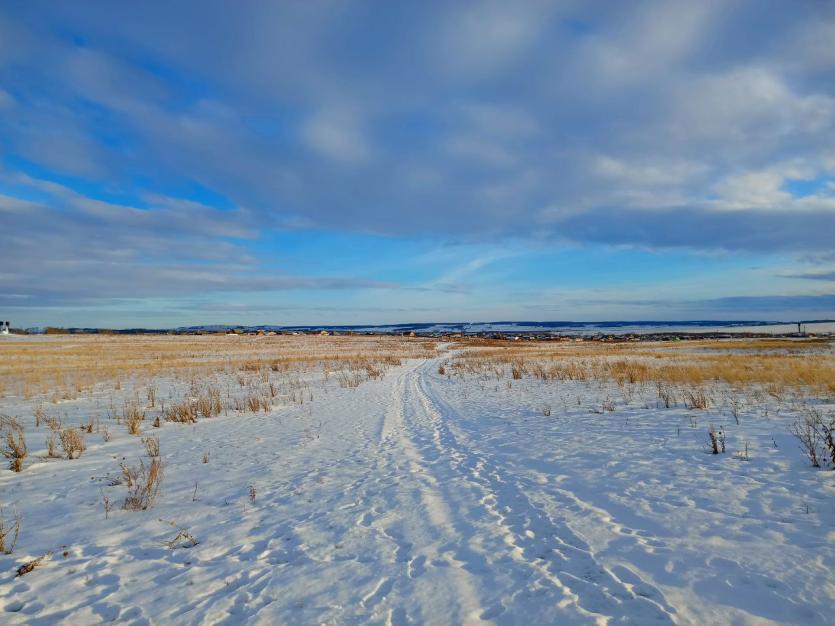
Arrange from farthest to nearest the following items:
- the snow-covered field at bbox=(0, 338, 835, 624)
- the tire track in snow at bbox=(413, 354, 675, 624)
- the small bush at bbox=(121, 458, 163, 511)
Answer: the small bush at bbox=(121, 458, 163, 511), the snow-covered field at bbox=(0, 338, 835, 624), the tire track in snow at bbox=(413, 354, 675, 624)

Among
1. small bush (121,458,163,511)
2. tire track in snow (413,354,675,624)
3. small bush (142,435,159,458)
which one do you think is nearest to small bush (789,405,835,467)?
tire track in snow (413,354,675,624)

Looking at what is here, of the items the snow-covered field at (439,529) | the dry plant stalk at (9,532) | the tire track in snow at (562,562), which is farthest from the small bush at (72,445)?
the tire track in snow at (562,562)

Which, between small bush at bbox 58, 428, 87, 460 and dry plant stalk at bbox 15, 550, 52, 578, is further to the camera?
small bush at bbox 58, 428, 87, 460

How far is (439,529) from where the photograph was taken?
564 cm

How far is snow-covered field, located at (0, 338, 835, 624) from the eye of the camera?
4.00 meters

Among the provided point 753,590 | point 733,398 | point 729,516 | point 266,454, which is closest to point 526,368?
point 733,398

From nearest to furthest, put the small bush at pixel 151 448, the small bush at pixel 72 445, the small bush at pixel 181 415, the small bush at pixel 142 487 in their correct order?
the small bush at pixel 142 487, the small bush at pixel 151 448, the small bush at pixel 72 445, the small bush at pixel 181 415

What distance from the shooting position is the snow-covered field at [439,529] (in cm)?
400

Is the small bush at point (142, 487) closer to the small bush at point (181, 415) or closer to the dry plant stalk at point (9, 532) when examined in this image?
the dry plant stalk at point (9, 532)

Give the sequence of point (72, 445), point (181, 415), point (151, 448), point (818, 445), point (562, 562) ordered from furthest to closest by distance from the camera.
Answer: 1. point (181, 415)
2. point (151, 448)
3. point (72, 445)
4. point (818, 445)
5. point (562, 562)

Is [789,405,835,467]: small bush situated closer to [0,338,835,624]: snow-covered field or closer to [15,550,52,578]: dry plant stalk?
[0,338,835,624]: snow-covered field

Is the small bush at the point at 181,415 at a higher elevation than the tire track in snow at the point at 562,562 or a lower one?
lower

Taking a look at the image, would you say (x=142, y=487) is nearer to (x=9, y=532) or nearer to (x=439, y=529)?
(x=9, y=532)

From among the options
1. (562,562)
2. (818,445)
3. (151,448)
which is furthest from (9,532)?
(818,445)
